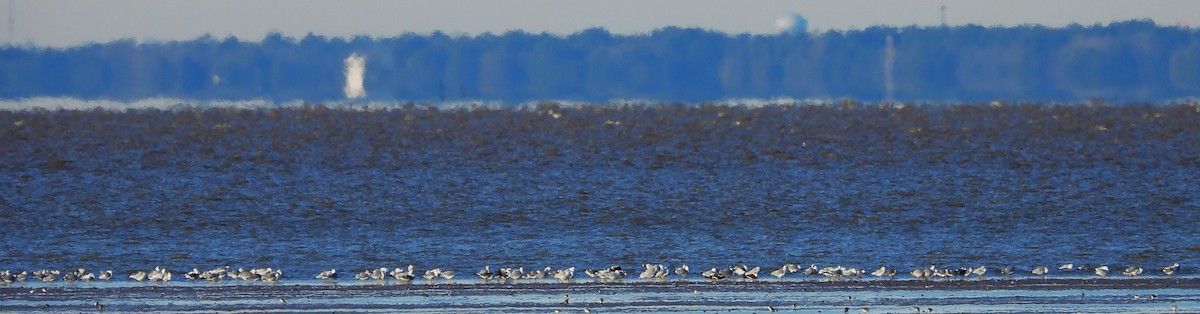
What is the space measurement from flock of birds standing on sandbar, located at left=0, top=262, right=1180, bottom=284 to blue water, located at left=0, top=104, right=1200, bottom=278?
0.83 m

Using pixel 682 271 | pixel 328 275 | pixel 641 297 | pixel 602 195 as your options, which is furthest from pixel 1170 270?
pixel 602 195

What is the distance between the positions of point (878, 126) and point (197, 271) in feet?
120

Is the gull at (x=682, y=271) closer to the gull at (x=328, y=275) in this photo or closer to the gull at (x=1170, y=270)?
the gull at (x=328, y=275)

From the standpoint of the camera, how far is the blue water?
18.4m

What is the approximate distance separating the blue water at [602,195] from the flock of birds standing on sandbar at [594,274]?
0.83 m

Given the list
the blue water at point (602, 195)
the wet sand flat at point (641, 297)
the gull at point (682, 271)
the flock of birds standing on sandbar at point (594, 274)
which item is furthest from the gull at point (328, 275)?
the gull at point (682, 271)

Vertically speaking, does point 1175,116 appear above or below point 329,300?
below

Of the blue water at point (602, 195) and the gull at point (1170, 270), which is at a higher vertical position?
the gull at point (1170, 270)

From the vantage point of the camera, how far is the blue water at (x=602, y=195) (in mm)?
18406

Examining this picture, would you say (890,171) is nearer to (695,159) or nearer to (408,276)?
(695,159)

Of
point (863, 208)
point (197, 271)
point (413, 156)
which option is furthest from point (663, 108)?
point (197, 271)

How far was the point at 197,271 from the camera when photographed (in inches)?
630

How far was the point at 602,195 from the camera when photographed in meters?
26.7

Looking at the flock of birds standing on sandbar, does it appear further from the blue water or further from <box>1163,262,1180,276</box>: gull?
the blue water
